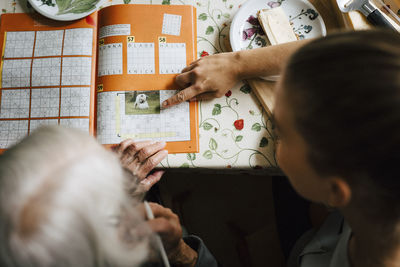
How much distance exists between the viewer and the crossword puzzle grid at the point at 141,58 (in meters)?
0.67

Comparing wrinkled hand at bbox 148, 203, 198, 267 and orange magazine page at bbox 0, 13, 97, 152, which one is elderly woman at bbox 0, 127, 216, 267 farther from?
orange magazine page at bbox 0, 13, 97, 152

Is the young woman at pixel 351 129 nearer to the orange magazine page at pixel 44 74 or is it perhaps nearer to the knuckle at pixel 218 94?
the knuckle at pixel 218 94

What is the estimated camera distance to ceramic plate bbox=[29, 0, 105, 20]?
0.67m

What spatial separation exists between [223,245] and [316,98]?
76cm

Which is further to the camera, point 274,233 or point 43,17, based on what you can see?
point 274,233

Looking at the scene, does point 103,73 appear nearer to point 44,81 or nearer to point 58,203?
point 44,81

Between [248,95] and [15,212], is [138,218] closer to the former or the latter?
[15,212]

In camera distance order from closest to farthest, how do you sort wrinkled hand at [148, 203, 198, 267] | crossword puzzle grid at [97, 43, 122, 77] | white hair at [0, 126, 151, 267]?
white hair at [0, 126, 151, 267]
wrinkled hand at [148, 203, 198, 267]
crossword puzzle grid at [97, 43, 122, 77]

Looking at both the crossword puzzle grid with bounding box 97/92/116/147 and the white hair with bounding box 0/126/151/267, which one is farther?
the crossword puzzle grid with bounding box 97/92/116/147

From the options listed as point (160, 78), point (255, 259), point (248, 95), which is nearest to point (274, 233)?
point (255, 259)

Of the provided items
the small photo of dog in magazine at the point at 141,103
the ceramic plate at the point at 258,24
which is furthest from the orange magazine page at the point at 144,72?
the ceramic plate at the point at 258,24

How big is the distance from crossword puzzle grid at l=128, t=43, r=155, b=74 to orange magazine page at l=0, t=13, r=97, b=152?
3.9 inches

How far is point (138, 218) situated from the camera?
0.43 metres

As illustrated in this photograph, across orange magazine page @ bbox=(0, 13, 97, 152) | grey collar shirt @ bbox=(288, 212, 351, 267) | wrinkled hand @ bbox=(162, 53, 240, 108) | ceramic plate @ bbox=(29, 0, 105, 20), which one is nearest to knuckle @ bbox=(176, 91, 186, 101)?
wrinkled hand @ bbox=(162, 53, 240, 108)
